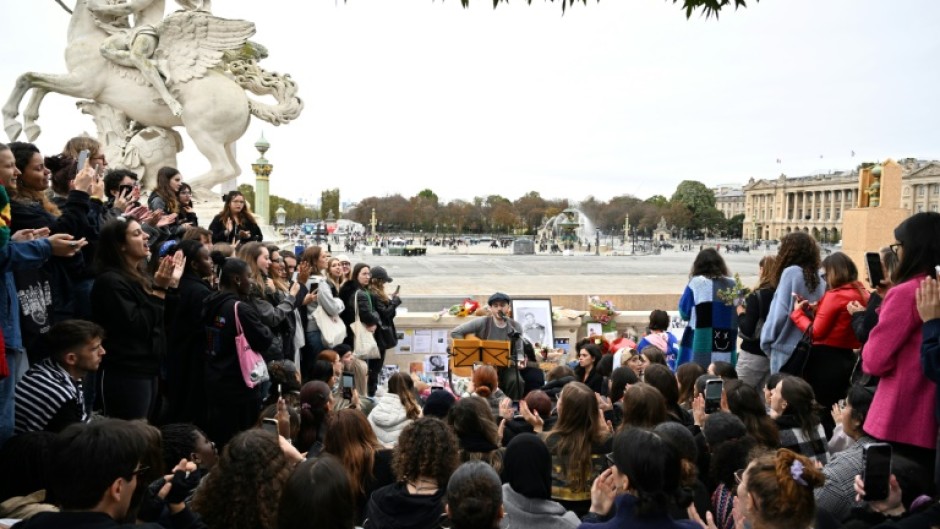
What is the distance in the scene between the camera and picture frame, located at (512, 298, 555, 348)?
9891mm

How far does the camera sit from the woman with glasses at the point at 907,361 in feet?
11.7

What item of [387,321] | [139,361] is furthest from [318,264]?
[139,361]

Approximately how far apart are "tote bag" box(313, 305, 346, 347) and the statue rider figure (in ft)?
18.1

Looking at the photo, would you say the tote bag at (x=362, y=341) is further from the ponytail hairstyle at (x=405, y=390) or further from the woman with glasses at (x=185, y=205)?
the ponytail hairstyle at (x=405, y=390)

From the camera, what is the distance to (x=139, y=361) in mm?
4551

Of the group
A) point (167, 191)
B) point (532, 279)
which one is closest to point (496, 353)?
point (167, 191)

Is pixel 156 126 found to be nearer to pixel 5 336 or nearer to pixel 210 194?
pixel 210 194

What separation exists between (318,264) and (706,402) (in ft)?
16.2

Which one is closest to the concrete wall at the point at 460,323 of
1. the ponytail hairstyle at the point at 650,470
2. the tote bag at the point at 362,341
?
the tote bag at the point at 362,341

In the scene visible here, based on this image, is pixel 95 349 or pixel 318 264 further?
pixel 318 264

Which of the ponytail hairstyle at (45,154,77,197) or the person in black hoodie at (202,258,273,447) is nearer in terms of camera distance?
the person in black hoodie at (202,258,273,447)

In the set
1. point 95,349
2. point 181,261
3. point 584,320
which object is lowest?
point 584,320

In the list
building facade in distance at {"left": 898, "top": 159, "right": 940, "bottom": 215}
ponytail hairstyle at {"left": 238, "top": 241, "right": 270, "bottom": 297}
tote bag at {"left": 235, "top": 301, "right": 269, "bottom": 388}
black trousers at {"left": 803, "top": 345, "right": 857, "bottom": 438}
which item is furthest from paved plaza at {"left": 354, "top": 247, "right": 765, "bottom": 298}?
building facade in distance at {"left": 898, "top": 159, "right": 940, "bottom": 215}

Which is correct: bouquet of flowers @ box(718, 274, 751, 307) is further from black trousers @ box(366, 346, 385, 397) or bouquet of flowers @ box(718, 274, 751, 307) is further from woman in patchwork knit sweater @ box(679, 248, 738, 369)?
black trousers @ box(366, 346, 385, 397)
